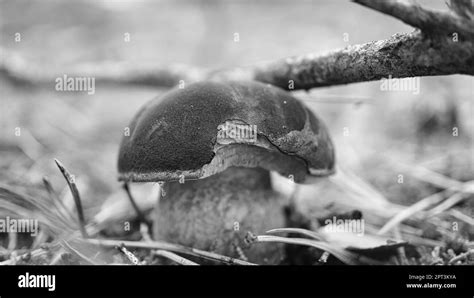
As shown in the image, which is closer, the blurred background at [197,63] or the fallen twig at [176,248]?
the fallen twig at [176,248]

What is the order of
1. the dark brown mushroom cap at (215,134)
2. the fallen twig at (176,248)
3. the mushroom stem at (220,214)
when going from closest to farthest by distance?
the dark brown mushroom cap at (215,134), the fallen twig at (176,248), the mushroom stem at (220,214)

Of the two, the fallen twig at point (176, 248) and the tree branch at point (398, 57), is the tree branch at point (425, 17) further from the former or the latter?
the fallen twig at point (176, 248)

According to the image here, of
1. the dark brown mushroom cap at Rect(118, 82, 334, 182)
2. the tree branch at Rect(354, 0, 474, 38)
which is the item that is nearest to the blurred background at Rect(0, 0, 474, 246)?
the tree branch at Rect(354, 0, 474, 38)

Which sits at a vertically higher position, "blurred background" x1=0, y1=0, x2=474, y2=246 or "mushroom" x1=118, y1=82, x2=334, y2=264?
"blurred background" x1=0, y1=0, x2=474, y2=246

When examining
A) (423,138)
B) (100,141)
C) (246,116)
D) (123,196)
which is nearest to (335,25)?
(423,138)

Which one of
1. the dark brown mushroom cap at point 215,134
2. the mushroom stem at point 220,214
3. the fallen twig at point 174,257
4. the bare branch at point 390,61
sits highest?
the bare branch at point 390,61

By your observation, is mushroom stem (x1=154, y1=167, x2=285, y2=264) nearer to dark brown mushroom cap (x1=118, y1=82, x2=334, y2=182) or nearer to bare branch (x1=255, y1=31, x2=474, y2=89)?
dark brown mushroom cap (x1=118, y1=82, x2=334, y2=182)

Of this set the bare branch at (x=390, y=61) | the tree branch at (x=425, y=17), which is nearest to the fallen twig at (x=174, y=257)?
the bare branch at (x=390, y=61)
